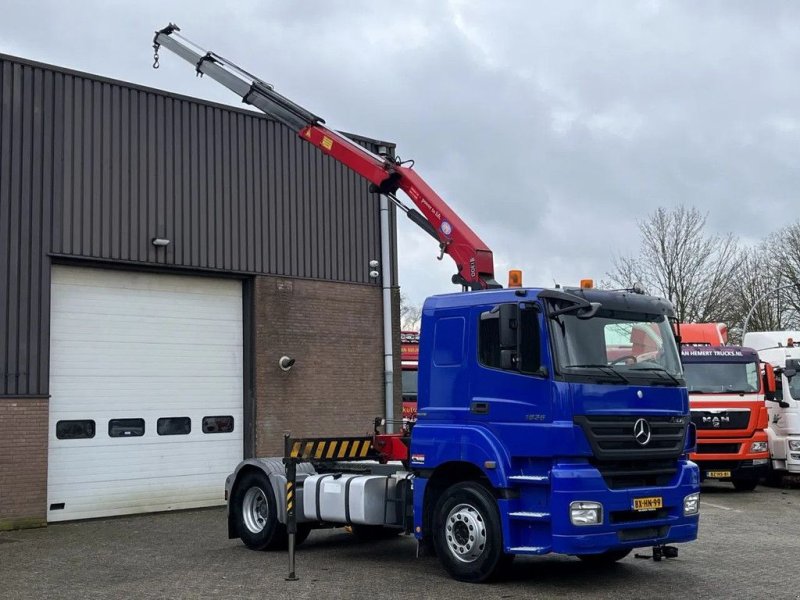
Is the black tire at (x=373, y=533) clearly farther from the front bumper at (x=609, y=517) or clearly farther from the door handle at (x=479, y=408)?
the front bumper at (x=609, y=517)

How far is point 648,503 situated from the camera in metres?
9.45

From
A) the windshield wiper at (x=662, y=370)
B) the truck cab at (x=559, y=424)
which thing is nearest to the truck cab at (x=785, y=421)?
the truck cab at (x=559, y=424)

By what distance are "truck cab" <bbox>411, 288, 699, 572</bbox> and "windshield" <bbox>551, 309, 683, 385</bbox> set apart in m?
0.01

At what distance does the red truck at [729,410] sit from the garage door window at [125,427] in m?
9.86

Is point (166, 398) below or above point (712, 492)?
above

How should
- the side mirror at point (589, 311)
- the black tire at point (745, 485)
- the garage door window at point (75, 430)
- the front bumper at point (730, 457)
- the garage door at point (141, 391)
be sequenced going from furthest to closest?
the black tire at point (745, 485) < the front bumper at point (730, 457) < the garage door at point (141, 391) < the garage door window at point (75, 430) < the side mirror at point (589, 311)

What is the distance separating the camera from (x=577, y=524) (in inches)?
351

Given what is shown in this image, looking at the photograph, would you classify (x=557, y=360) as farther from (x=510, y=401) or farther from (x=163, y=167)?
(x=163, y=167)

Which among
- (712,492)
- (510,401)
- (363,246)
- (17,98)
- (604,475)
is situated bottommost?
(712,492)

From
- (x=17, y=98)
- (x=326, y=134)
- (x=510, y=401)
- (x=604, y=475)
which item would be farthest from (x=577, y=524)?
(x=17, y=98)

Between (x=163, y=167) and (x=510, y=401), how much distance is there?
9.44 metres

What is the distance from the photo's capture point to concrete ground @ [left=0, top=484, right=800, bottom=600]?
9.40 meters

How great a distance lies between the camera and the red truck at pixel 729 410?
59.6ft

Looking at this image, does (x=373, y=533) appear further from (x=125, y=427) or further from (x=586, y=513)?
(x=125, y=427)
